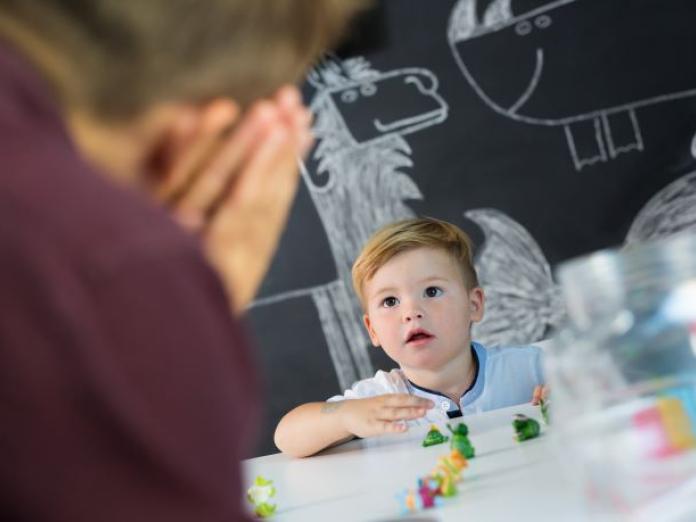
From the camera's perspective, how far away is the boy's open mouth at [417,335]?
1.69 meters

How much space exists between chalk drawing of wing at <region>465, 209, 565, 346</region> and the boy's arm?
1068 mm

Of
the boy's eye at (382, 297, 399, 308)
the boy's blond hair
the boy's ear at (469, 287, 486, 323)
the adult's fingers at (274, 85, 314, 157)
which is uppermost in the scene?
the boy's blond hair

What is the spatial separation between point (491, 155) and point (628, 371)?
1860 millimetres

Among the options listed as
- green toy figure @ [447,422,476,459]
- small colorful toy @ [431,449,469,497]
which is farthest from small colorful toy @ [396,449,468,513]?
green toy figure @ [447,422,476,459]

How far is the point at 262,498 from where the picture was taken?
89 cm

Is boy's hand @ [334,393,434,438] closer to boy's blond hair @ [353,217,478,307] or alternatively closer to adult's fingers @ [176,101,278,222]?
boy's blond hair @ [353,217,478,307]

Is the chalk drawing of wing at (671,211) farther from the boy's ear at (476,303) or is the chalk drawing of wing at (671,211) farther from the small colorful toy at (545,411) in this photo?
the small colorful toy at (545,411)

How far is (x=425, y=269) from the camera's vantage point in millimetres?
1716

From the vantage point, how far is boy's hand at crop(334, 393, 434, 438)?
48.1 inches

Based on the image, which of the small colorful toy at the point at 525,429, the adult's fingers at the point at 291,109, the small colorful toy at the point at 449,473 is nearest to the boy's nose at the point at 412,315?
the small colorful toy at the point at 525,429

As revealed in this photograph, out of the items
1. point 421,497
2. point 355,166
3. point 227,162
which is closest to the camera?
point 227,162

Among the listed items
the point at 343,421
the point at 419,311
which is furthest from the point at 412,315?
the point at 343,421

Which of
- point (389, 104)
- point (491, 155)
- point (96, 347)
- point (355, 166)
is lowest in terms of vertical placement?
point (96, 347)

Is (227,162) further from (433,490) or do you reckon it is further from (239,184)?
(433,490)
